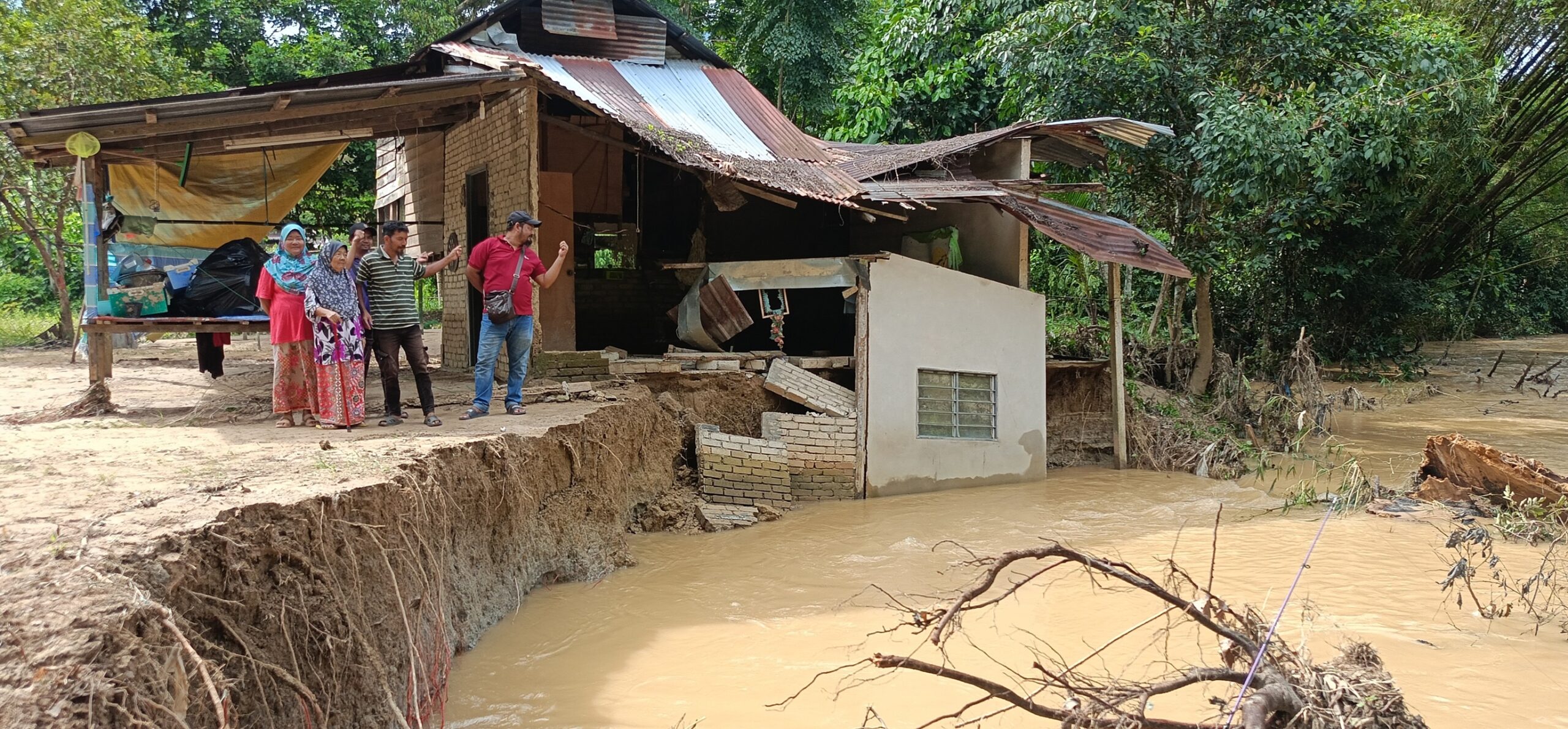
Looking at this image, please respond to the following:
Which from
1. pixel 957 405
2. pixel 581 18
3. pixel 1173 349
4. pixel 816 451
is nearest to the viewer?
pixel 816 451

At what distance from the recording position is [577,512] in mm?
7633

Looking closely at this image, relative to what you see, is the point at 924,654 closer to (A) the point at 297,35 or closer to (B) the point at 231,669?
(B) the point at 231,669

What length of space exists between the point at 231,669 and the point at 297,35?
2061 cm

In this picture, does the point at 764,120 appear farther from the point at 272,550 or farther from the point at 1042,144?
the point at 272,550

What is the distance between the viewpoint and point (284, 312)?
284 inches

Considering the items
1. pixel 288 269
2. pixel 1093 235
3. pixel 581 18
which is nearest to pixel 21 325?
pixel 581 18

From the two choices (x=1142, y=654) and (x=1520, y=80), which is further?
(x=1520, y=80)

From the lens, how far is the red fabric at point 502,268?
7.88 meters

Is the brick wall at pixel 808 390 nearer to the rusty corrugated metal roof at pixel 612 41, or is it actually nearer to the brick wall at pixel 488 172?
the brick wall at pixel 488 172

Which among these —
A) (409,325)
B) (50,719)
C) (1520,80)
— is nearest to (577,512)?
(409,325)

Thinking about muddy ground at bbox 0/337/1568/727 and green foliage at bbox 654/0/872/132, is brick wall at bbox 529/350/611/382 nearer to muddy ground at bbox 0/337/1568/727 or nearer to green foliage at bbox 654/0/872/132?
muddy ground at bbox 0/337/1568/727

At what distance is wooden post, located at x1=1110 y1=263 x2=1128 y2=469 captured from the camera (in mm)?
12344

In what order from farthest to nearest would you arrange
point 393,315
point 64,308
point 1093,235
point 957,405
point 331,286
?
point 64,308
point 1093,235
point 957,405
point 393,315
point 331,286

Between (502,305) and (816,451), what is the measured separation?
150 inches
